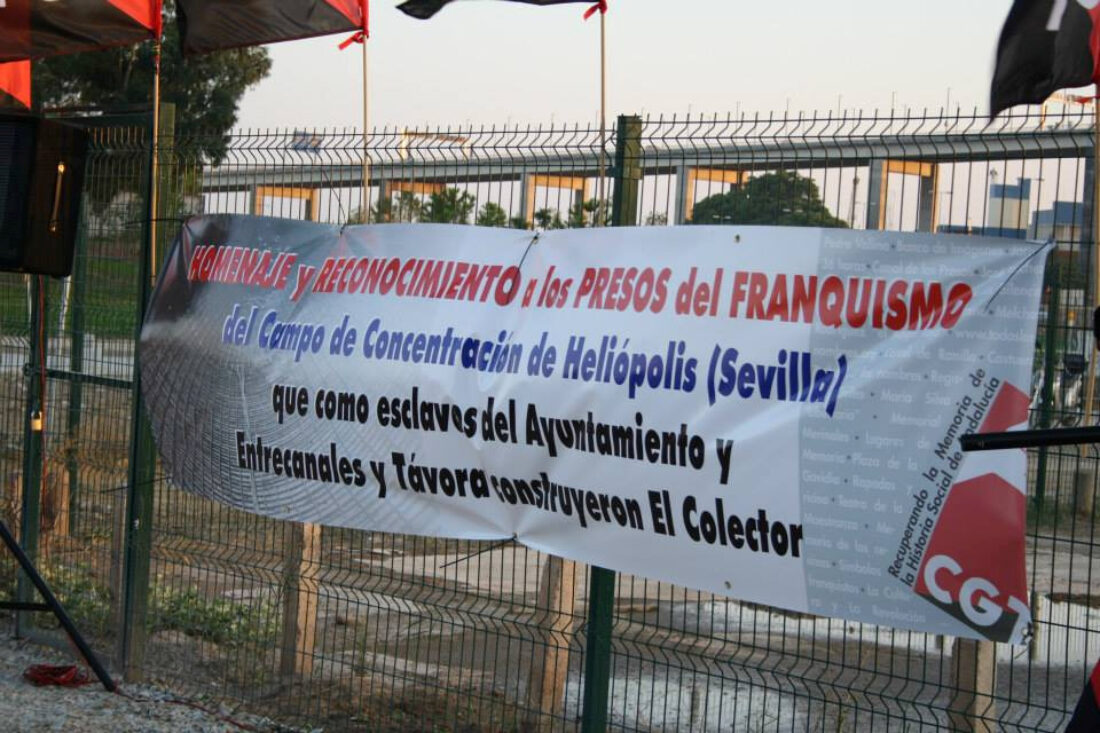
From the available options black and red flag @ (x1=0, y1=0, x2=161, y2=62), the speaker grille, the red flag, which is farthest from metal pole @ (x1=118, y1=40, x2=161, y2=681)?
the red flag

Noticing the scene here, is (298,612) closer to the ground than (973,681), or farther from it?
closer to the ground

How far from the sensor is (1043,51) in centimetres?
461

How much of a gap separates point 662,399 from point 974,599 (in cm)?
129

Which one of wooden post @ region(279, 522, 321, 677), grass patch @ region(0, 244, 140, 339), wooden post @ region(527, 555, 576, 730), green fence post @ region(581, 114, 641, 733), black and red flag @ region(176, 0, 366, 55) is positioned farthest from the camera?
grass patch @ region(0, 244, 140, 339)

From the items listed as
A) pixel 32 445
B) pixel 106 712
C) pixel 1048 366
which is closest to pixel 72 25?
pixel 32 445

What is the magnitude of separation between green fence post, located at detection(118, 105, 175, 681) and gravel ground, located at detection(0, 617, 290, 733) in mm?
261

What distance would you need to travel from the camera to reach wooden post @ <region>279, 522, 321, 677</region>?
663 cm

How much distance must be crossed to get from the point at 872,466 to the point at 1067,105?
135cm

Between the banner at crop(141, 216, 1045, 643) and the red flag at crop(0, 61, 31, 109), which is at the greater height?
the red flag at crop(0, 61, 31, 109)

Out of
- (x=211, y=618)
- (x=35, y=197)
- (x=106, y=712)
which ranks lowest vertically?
(x=106, y=712)

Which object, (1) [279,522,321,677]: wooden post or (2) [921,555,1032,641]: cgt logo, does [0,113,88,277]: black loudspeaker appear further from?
(2) [921,555,1032,641]: cgt logo

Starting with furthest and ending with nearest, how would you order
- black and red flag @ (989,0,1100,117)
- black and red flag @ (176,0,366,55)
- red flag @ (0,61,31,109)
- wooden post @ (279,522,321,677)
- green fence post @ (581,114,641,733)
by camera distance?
red flag @ (0,61,31,109) → black and red flag @ (176,0,366,55) → wooden post @ (279,522,321,677) → green fence post @ (581,114,641,733) → black and red flag @ (989,0,1100,117)

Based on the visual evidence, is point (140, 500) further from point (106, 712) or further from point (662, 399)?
point (662, 399)

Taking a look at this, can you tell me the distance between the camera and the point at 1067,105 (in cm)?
440
